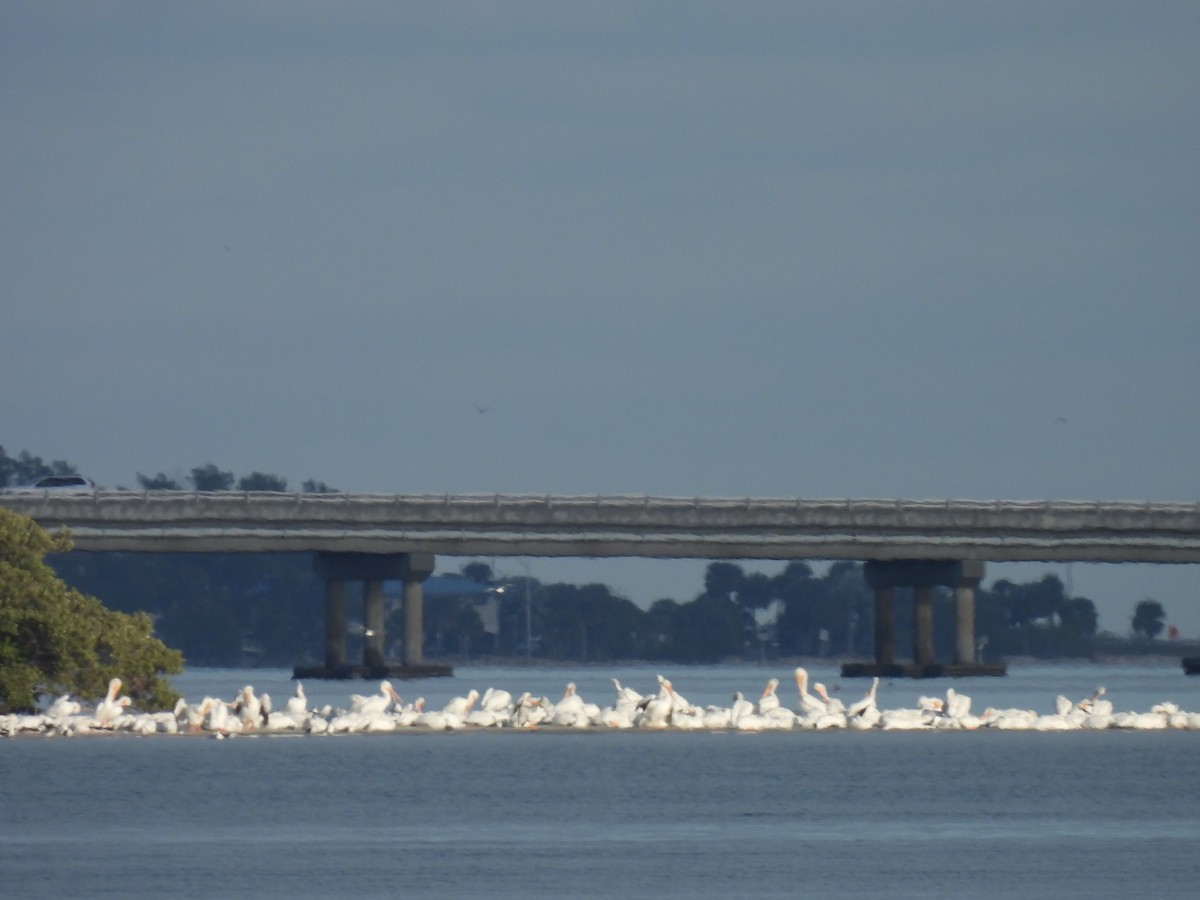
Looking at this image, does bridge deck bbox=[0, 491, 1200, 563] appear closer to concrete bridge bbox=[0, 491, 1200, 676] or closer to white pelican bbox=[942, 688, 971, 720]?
concrete bridge bbox=[0, 491, 1200, 676]

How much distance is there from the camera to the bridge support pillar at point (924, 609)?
283ft

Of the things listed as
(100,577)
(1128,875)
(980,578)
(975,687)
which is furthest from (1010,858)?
(100,577)

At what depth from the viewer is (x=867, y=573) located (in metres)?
89.6

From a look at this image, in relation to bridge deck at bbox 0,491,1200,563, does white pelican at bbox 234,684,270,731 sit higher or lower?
lower

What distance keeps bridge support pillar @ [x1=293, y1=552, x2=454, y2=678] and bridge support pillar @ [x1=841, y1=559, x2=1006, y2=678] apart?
51.1ft

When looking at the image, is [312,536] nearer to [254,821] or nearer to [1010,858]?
[254,821]

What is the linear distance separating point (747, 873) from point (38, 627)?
21369 millimetres

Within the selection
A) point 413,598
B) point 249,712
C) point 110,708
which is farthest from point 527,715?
point 413,598

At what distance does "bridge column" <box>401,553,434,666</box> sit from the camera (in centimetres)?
8388

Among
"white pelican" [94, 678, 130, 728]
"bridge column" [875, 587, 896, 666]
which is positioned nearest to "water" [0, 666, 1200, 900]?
"white pelican" [94, 678, 130, 728]

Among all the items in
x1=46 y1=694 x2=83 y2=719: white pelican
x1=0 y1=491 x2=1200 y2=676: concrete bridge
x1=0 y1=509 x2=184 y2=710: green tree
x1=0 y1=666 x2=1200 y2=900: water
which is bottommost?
x1=0 y1=666 x2=1200 y2=900: water

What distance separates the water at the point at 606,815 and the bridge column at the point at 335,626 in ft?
127

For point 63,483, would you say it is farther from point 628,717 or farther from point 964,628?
point 628,717

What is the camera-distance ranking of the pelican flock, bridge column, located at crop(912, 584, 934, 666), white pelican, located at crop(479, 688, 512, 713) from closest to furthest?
the pelican flock, white pelican, located at crop(479, 688, 512, 713), bridge column, located at crop(912, 584, 934, 666)
